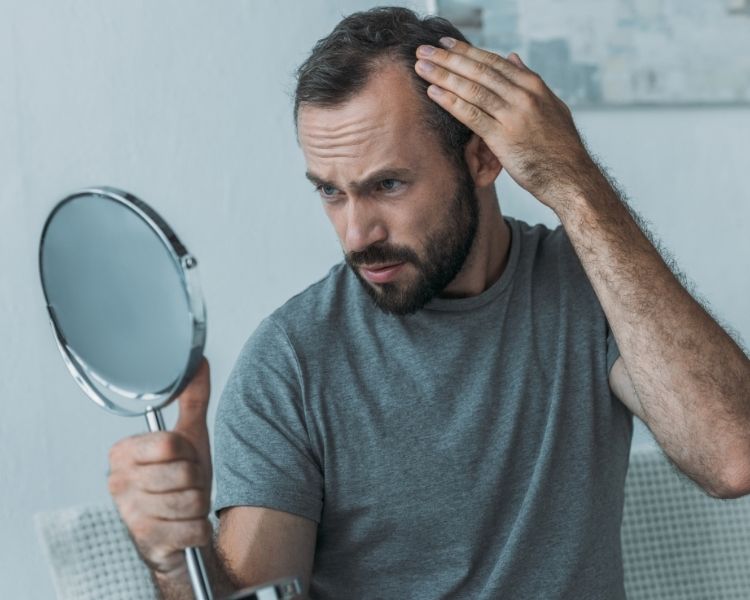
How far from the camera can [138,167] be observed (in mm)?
1761

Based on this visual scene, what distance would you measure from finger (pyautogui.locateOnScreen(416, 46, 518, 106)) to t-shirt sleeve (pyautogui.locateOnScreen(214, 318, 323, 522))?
15.1 inches

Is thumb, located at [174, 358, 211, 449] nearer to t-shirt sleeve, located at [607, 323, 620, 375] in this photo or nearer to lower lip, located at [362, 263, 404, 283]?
Answer: lower lip, located at [362, 263, 404, 283]

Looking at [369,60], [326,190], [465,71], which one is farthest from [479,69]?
[326,190]

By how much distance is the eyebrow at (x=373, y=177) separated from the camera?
1.38 meters

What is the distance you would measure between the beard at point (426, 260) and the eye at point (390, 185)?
71 millimetres

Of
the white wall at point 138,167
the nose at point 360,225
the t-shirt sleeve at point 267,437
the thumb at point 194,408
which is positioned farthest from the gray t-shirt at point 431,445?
the thumb at point 194,408

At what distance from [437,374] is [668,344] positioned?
0.96 feet

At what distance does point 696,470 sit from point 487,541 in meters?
0.29

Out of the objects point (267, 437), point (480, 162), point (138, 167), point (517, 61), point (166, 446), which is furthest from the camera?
point (138, 167)

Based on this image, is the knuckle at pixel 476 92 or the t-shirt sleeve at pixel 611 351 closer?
the knuckle at pixel 476 92

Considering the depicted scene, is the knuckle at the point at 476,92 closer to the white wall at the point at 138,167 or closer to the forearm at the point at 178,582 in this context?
the white wall at the point at 138,167

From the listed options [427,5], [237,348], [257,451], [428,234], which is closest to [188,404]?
[257,451]

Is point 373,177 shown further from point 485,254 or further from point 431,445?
point 431,445

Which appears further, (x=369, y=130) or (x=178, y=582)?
(x=369, y=130)
